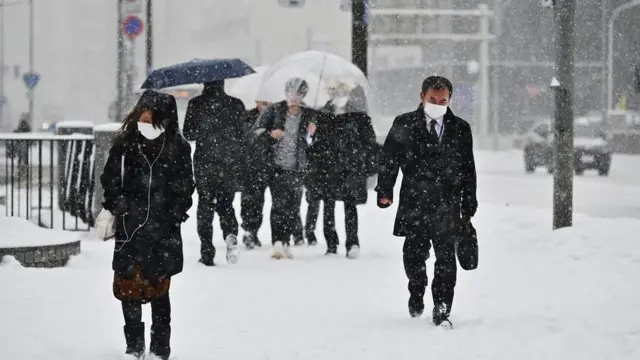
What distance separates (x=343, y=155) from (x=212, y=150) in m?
1.49

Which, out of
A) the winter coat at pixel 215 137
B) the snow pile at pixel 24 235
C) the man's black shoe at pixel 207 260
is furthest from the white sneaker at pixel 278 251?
the snow pile at pixel 24 235

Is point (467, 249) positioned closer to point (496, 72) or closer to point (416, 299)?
point (416, 299)

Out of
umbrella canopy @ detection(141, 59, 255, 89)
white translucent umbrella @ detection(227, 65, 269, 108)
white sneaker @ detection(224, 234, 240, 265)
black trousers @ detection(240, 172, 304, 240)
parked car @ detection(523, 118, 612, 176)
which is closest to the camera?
umbrella canopy @ detection(141, 59, 255, 89)

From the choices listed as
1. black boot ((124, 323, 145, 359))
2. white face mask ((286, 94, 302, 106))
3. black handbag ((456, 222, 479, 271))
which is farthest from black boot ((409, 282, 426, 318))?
white face mask ((286, 94, 302, 106))

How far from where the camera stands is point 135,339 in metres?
6.03

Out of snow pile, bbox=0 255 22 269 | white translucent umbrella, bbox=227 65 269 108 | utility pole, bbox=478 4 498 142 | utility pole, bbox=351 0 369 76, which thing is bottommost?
snow pile, bbox=0 255 22 269

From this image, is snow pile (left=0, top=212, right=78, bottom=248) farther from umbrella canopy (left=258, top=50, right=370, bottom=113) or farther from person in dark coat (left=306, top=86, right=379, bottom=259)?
umbrella canopy (left=258, top=50, right=370, bottom=113)

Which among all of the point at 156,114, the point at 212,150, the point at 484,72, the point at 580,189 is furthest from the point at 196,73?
the point at 484,72

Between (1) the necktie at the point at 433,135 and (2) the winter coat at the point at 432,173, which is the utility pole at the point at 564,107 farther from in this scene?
(1) the necktie at the point at 433,135

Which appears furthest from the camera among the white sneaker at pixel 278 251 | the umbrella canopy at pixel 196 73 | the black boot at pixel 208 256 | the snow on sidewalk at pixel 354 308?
the white sneaker at pixel 278 251

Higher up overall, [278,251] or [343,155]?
[343,155]

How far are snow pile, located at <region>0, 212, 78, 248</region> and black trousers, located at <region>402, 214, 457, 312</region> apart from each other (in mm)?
3931

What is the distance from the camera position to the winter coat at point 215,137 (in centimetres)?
1024

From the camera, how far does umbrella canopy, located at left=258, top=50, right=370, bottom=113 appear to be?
11086mm
